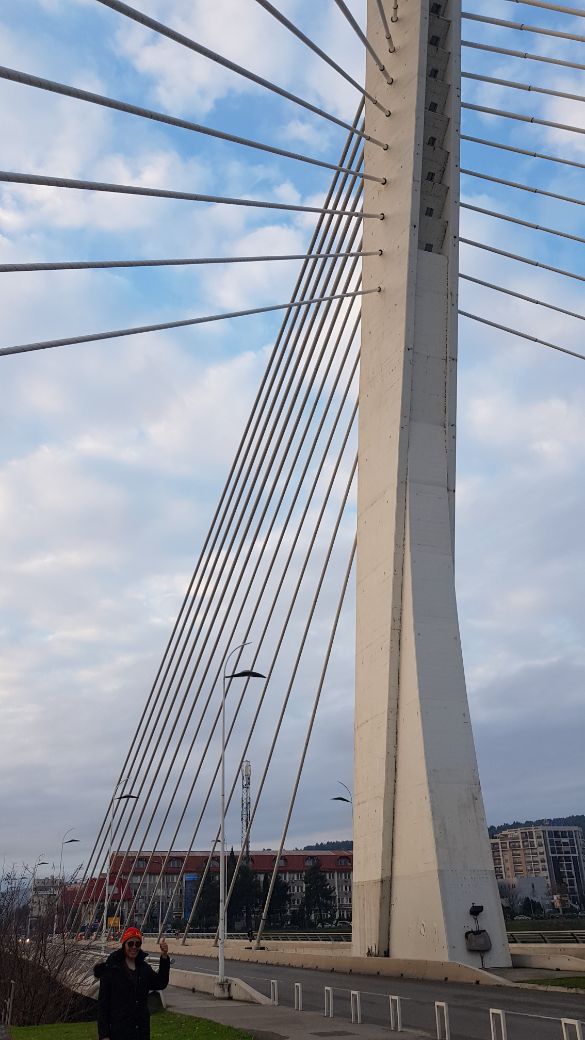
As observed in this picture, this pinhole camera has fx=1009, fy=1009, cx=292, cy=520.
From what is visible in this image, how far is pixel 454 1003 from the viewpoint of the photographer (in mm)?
15406

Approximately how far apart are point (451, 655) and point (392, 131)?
12.1 meters

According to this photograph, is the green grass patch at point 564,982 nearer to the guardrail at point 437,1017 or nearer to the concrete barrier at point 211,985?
the guardrail at point 437,1017

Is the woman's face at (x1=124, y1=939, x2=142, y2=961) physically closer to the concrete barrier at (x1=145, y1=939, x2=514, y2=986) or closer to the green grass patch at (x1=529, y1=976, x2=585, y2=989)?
the green grass patch at (x1=529, y1=976, x2=585, y2=989)

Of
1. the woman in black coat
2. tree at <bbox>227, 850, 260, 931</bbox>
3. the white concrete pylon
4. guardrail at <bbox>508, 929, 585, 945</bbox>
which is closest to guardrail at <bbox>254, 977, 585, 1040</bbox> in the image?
the white concrete pylon

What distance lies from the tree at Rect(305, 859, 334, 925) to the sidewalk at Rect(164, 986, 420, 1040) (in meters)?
58.3

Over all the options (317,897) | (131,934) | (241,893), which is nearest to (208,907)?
(241,893)

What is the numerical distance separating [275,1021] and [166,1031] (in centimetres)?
155

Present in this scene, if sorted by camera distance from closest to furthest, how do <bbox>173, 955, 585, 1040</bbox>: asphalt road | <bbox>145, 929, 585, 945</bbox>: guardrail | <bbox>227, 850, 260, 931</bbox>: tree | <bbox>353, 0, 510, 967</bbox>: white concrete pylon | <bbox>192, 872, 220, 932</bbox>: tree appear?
<bbox>173, 955, 585, 1040</bbox>: asphalt road, <bbox>353, 0, 510, 967</bbox>: white concrete pylon, <bbox>145, 929, 585, 945</bbox>: guardrail, <bbox>227, 850, 260, 931</bbox>: tree, <bbox>192, 872, 220, 932</bbox>: tree

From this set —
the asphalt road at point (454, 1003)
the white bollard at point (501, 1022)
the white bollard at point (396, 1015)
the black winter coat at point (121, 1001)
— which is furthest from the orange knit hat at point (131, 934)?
the white bollard at point (396, 1015)

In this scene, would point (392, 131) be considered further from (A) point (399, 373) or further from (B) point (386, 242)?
(A) point (399, 373)

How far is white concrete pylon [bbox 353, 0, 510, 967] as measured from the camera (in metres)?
20.4

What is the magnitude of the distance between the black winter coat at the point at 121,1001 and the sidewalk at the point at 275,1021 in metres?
6.58

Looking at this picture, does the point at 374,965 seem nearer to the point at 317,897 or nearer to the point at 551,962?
the point at 551,962

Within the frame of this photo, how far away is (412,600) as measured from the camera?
21797mm
